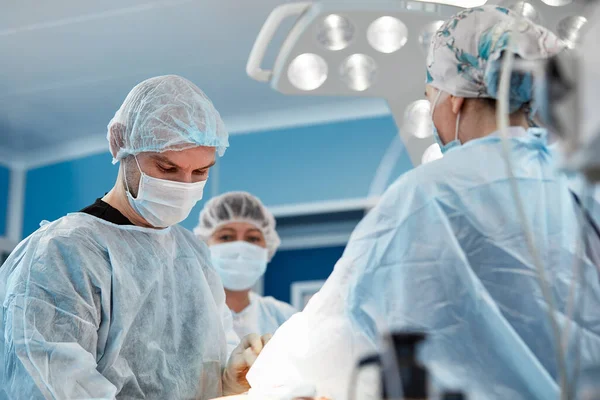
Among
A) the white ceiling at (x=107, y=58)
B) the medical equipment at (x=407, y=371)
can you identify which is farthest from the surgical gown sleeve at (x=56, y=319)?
the white ceiling at (x=107, y=58)

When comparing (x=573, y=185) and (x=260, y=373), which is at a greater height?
(x=573, y=185)

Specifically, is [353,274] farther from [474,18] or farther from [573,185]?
[474,18]

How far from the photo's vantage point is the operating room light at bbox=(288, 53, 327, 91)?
5.72 ft

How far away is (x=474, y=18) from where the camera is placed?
4.62 feet

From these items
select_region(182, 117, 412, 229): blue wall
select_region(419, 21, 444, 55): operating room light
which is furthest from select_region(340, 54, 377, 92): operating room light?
select_region(182, 117, 412, 229): blue wall

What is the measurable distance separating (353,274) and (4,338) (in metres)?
0.88

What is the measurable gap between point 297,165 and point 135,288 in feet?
9.07

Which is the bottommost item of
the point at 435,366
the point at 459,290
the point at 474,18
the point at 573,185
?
the point at 435,366

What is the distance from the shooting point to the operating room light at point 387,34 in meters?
1.72

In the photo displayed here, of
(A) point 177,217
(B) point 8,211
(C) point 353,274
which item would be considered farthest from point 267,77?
(B) point 8,211

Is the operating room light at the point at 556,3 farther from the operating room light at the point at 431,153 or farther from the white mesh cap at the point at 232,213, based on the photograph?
the white mesh cap at the point at 232,213

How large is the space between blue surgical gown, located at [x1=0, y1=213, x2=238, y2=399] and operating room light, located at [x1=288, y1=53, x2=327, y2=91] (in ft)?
1.92

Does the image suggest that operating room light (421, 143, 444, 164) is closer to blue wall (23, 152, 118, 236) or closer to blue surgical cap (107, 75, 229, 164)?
blue surgical cap (107, 75, 229, 164)

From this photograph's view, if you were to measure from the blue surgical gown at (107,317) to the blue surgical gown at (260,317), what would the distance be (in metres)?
1.39
